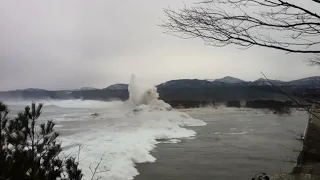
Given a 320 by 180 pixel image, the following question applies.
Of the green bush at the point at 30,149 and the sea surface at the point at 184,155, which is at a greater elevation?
the green bush at the point at 30,149

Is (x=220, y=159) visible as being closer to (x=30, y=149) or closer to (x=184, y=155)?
(x=184, y=155)

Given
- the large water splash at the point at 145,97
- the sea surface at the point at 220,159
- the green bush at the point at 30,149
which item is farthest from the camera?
the large water splash at the point at 145,97

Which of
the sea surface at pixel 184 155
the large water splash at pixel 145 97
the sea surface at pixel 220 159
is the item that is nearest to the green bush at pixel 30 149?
the sea surface at pixel 184 155

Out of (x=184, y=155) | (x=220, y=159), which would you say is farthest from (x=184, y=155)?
(x=220, y=159)

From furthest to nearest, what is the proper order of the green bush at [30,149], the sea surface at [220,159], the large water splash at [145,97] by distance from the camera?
the large water splash at [145,97] → the sea surface at [220,159] → the green bush at [30,149]

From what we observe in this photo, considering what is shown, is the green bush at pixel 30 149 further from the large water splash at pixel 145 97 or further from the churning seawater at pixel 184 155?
the large water splash at pixel 145 97

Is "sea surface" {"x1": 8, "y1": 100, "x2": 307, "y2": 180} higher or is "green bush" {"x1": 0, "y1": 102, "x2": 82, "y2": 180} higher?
"green bush" {"x1": 0, "y1": 102, "x2": 82, "y2": 180}

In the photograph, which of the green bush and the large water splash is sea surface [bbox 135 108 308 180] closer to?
the green bush

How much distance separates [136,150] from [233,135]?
11.6 meters

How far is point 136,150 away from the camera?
20.3m

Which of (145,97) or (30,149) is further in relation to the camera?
(145,97)

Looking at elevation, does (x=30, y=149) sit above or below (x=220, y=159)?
above

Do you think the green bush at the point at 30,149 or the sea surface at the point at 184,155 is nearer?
the green bush at the point at 30,149

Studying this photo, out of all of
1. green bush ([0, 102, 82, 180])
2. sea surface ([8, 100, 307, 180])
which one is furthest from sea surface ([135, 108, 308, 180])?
green bush ([0, 102, 82, 180])
